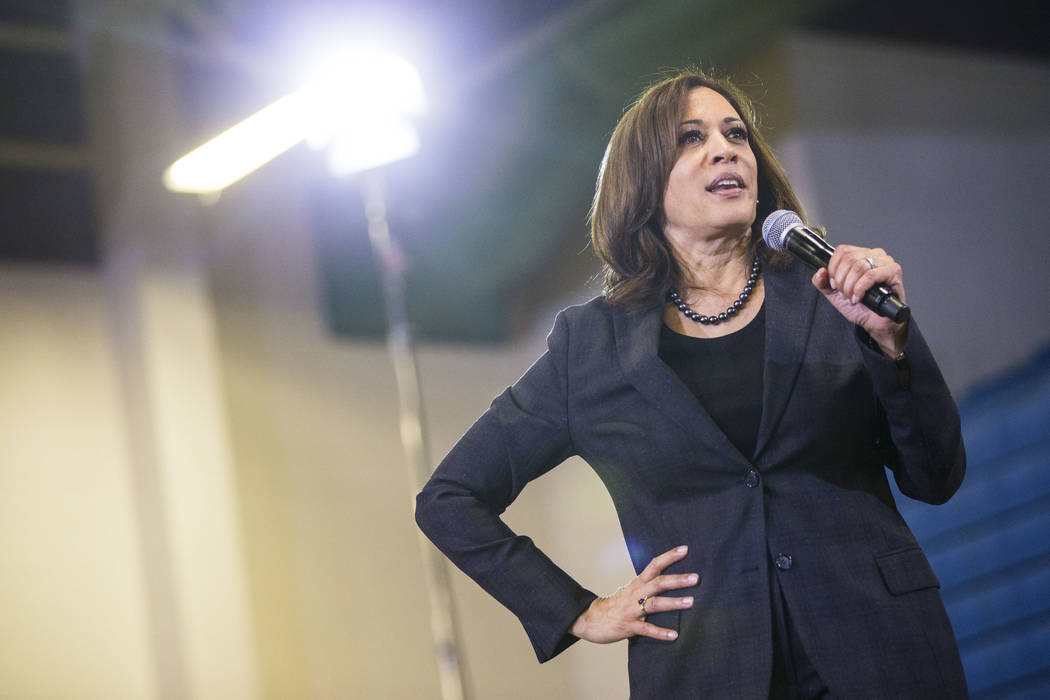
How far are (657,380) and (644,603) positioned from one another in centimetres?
29

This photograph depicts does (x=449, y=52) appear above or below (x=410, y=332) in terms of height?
above

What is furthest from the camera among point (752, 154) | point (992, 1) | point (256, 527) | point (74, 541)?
point (256, 527)

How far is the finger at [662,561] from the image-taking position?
1355 millimetres

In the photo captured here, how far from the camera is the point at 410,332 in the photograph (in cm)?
386

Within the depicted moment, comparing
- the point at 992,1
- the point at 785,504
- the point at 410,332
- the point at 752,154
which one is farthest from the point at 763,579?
the point at 992,1

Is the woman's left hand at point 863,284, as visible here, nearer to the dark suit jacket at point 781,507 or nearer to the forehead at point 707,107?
the dark suit jacket at point 781,507

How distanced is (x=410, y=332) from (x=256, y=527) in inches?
46.8

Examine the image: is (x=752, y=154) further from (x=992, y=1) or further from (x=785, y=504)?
(x=992, y=1)

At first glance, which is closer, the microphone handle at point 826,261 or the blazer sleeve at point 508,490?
the microphone handle at point 826,261

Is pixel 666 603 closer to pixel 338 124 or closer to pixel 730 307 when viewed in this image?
pixel 730 307

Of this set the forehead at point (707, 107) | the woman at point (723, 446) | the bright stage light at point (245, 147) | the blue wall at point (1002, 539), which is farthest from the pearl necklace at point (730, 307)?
the bright stage light at point (245, 147)

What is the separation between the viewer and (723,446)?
1326mm

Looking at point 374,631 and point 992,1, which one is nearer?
point 992,1

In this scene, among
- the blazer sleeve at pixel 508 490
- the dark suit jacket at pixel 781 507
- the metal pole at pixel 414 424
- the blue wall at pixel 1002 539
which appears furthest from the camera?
the metal pole at pixel 414 424
